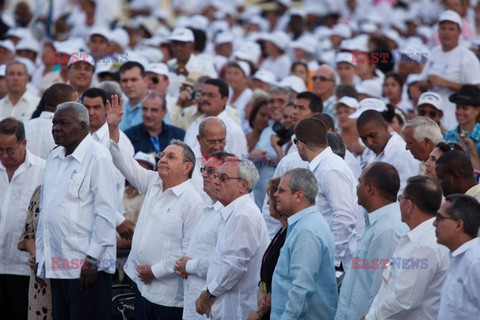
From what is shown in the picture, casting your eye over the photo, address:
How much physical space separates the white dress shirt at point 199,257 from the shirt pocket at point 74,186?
1072 millimetres

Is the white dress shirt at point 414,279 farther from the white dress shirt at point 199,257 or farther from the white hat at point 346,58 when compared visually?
the white hat at point 346,58

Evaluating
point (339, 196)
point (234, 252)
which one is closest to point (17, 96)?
point (339, 196)

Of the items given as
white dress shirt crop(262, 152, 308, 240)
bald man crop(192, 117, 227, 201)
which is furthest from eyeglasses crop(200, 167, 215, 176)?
bald man crop(192, 117, 227, 201)

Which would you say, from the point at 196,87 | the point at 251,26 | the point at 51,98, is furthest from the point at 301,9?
the point at 51,98

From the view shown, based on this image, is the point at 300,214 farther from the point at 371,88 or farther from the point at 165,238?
the point at 371,88

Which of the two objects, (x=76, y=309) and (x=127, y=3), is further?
(x=127, y=3)

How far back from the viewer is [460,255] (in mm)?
6262

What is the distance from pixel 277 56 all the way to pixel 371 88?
4.18m

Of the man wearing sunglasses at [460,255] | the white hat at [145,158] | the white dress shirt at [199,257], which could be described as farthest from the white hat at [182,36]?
the man wearing sunglasses at [460,255]

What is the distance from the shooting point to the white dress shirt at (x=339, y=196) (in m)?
8.23

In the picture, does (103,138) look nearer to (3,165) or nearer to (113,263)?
(3,165)

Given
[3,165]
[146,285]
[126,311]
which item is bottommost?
[126,311]

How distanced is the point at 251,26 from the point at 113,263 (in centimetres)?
1284

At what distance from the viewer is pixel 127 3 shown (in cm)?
2345
